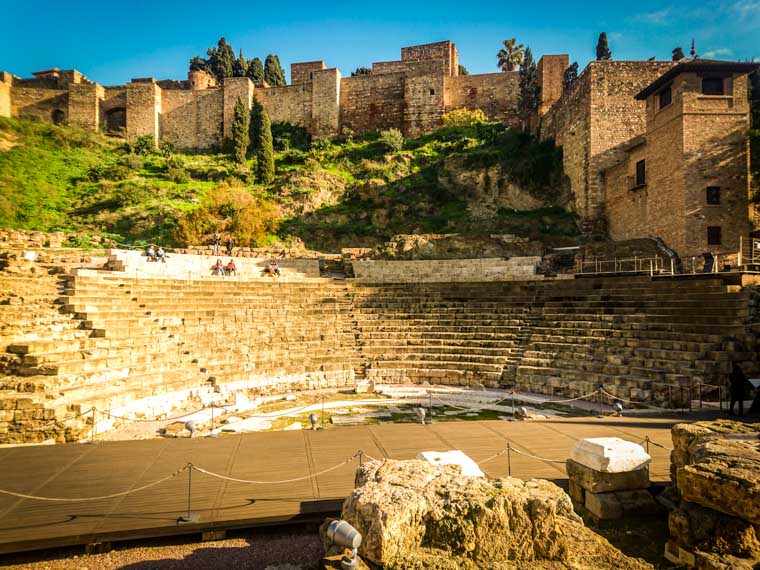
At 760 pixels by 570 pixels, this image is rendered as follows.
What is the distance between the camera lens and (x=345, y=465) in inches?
245

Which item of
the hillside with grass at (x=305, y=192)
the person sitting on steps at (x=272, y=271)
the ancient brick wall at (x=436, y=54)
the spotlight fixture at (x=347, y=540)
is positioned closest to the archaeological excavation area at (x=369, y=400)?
the spotlight fixture at (x=347, y=540)

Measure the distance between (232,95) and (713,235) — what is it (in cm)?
4056

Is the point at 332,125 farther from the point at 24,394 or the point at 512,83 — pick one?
the point at 24,394

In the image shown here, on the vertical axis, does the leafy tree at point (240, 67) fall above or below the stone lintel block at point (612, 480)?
above

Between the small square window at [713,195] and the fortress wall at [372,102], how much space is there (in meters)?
28.5

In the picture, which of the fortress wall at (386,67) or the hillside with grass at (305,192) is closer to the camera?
the hillside with grass at (305,192)

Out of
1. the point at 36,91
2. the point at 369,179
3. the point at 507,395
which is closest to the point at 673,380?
the point at 507,395

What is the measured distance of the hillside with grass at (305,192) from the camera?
26359 mm

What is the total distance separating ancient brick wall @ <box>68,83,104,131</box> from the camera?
133ft

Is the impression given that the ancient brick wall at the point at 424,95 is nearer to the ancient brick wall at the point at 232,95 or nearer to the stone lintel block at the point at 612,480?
the ancient brick wall at the point at 232,95

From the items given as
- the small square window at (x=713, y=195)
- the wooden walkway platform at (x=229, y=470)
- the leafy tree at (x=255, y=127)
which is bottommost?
the wooden walkway platform at (x=229, y=470)

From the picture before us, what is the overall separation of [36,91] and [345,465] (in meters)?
51.8

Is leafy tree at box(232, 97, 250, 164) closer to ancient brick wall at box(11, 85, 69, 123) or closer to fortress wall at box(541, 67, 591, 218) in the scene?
ancient brick wall at box(11, 85, 69, 123)

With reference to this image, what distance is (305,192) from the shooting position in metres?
30.6
